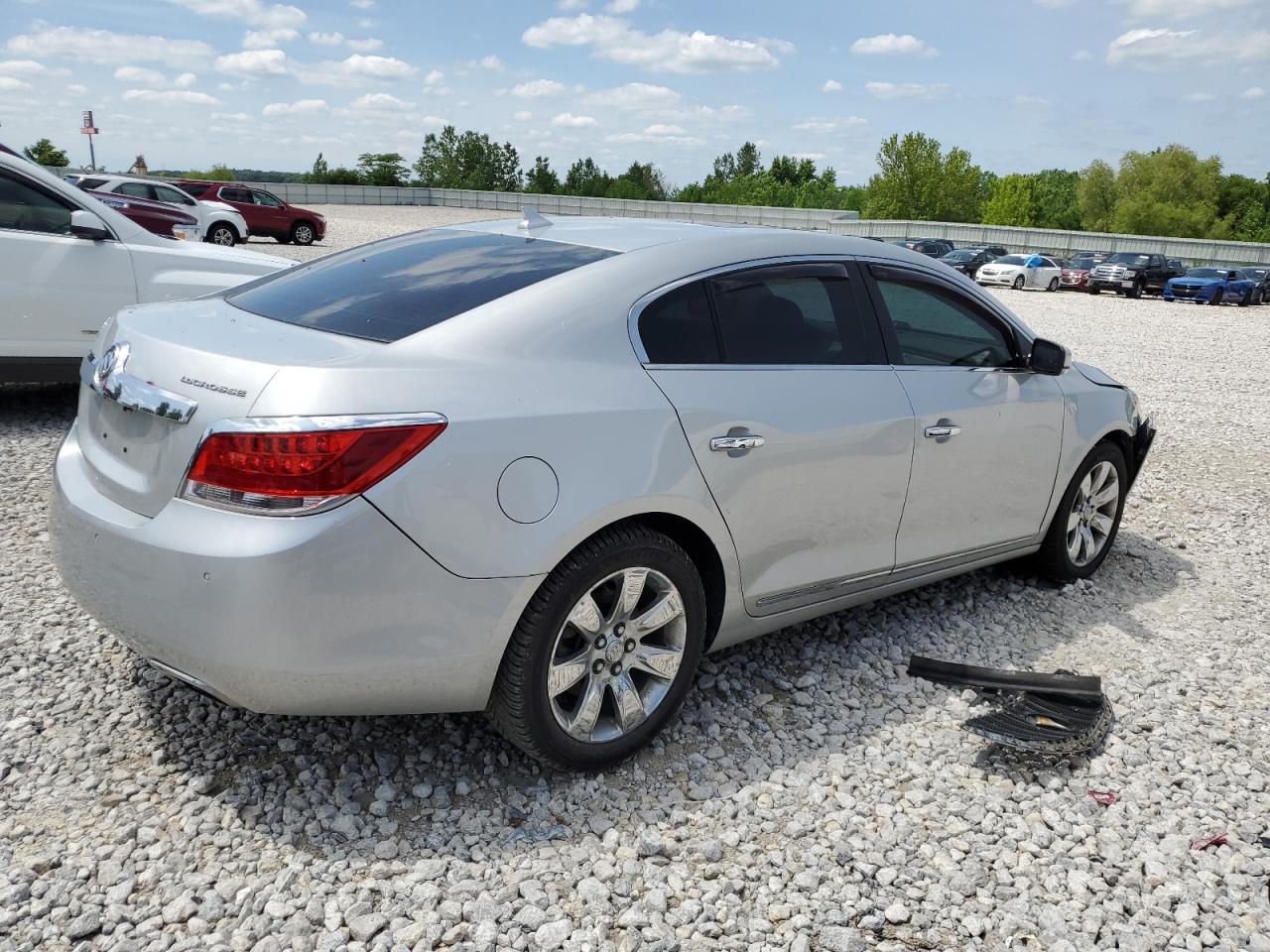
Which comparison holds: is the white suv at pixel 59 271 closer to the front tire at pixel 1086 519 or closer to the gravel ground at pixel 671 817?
the gravel ground at pixel 671 817

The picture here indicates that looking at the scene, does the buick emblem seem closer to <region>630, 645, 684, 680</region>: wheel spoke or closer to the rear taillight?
the rear taillight

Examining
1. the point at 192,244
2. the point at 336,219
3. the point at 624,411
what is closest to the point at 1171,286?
the point at 336,219

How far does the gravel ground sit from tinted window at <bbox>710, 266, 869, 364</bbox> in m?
1.27

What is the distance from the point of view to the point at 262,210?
27.8 metres

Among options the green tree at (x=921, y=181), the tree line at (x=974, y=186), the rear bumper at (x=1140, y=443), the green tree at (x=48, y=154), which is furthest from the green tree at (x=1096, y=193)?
the rear bumper at (x=1140, y=443)

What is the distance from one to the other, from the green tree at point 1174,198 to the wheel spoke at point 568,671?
312 feet

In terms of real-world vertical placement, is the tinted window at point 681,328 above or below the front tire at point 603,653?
above

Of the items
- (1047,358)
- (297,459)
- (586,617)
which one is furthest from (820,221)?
(297,459)

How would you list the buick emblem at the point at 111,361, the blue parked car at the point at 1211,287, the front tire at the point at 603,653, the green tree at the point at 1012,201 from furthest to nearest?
the green tree at the point at 1012,201
the blue parked car at the point at 1211,287
the buick emblem at the point at 111,361
the front tire at the point at 603,653

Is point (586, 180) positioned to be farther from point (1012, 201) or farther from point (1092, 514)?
point (1092, 514)

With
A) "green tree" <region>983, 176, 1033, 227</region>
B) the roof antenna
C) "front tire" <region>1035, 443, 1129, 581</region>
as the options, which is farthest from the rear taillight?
"green tree" <region>983, 176, 1033, 227</region>

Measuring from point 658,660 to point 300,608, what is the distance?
A: 1.18 m

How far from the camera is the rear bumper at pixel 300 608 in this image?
2.62 meters

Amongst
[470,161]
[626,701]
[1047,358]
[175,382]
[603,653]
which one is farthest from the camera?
[470,161]
